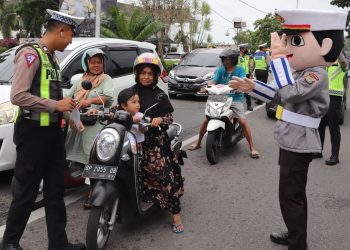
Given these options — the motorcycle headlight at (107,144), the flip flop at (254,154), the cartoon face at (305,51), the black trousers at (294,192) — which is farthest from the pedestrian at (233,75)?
the motorcycle headlight at (107,144)

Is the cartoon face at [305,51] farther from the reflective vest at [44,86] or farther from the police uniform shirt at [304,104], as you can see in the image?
the reflective vest at [44,86]

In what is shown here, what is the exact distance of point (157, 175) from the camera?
3680mm

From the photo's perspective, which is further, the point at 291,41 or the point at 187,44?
the point at 187,44

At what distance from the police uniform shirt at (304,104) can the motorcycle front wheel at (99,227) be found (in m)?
1.50

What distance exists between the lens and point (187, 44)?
53344 mm

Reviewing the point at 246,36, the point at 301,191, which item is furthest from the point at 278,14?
the point at 246,36

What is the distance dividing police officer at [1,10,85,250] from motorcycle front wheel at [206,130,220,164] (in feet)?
10.0

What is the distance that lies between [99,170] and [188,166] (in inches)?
112

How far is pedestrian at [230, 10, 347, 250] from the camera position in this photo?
9.53ft

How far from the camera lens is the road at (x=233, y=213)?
3.59 meters

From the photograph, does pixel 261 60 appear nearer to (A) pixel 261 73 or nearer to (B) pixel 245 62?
(A) pixel 261 73

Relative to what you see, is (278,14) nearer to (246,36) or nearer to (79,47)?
(79,47)

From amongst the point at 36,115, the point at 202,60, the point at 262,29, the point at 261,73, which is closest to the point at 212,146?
the point at 36,115

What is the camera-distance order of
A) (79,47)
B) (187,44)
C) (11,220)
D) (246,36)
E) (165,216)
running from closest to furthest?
(11,220) < (165,216) < (79,47) < (187,44) < (246,36)
